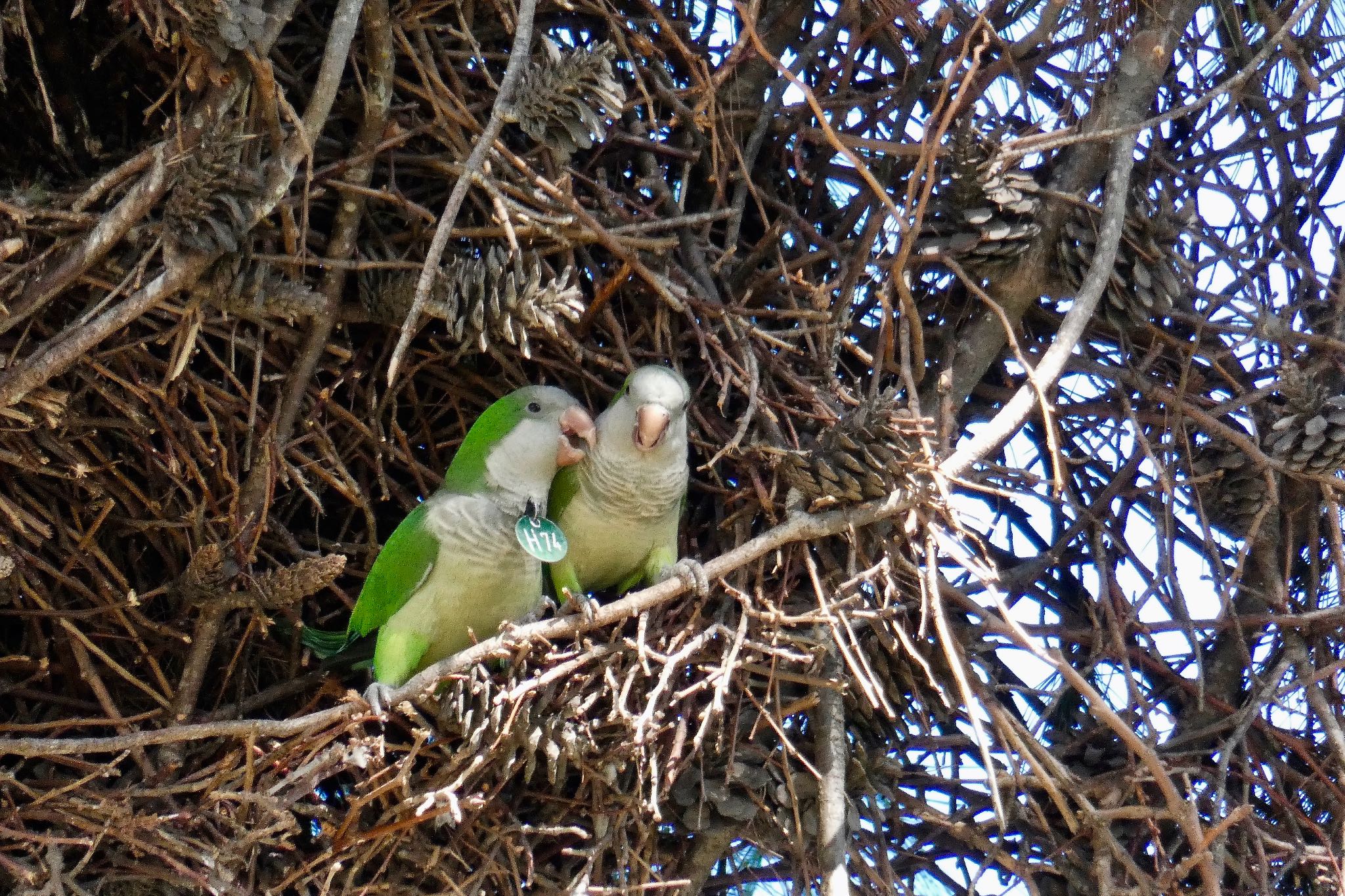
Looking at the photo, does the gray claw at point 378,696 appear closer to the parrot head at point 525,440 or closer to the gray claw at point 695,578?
the parrot head at point 525,440

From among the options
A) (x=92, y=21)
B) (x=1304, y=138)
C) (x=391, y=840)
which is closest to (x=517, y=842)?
(x=391, y=840)

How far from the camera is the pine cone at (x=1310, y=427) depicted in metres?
2.85

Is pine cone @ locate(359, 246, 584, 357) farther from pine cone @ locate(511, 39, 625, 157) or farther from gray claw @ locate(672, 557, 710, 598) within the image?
gray claw @ locate(672, 557, 710, 598)

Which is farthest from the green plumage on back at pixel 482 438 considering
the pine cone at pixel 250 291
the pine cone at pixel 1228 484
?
the pine cone at pixel 1228 484

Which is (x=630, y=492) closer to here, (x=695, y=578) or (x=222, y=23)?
(x=695, y=578)

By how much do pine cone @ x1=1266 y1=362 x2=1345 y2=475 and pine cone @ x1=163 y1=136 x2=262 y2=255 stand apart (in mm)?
2136

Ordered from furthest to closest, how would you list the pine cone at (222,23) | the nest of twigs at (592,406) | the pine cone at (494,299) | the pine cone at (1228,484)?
the pine cone at (1228,484)
the pine cone at (494,299)
the nest of twigs at (592,406)
the pine cone at (222,23)

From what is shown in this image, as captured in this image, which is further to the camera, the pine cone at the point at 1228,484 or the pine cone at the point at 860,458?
the pine cone at the point at 1228,484

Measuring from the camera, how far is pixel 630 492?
3.10m

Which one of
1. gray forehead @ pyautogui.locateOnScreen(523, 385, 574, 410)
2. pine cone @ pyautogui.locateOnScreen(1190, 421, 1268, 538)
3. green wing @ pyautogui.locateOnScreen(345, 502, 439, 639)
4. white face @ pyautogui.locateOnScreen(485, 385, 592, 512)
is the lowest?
green wing @ pyautogui.locateOnScreen(345, 502, 439, 639)

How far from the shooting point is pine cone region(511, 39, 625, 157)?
285cm

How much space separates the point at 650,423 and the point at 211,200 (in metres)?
0.98

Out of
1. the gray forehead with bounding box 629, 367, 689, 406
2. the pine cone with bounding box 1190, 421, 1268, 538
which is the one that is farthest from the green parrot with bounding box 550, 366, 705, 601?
the pine cone with bounding box 1190, 421, 1268, 538

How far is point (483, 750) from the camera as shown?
2.76 m
